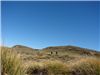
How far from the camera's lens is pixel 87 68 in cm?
962

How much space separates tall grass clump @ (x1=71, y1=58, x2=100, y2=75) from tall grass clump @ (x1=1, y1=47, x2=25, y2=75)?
272cm

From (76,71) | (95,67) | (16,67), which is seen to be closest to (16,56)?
(16,67)

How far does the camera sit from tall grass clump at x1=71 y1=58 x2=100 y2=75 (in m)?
9.07

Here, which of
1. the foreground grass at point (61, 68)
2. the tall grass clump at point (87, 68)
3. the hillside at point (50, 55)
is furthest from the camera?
the hillside at point (50, 55)

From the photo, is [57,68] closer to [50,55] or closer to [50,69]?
[50,69]

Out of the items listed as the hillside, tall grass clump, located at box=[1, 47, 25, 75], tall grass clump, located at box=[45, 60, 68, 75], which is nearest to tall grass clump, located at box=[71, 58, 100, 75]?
tall grass clump, located at box=[45, 60, 68, 75]

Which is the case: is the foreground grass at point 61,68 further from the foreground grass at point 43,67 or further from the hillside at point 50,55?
the hillside at point 50,55

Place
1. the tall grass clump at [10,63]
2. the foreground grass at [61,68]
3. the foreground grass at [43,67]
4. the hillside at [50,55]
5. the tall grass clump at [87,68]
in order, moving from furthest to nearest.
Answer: the hillside at [50,55], the foreground grass at [61,68], the tall grass clump at [87,68], the foreground grass at [43,67], the tall grass clump at [10,63]

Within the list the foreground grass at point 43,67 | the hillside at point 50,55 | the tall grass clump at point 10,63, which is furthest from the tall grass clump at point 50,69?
the tall grass clump at point 10,63

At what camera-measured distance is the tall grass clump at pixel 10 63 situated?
667 cm

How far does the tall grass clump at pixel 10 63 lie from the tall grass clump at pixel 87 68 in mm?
2717

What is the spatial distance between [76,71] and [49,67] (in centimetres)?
89

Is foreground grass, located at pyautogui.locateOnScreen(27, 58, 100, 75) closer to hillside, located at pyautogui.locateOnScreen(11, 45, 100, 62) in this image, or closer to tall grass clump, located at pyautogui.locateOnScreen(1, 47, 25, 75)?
hillside, located at pyautogui.locateOnScreen(11, 45, 100, 62)

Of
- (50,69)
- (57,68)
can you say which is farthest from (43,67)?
(57,68)
